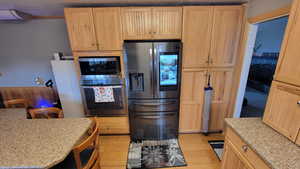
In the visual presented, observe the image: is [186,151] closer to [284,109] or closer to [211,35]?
[284,109]

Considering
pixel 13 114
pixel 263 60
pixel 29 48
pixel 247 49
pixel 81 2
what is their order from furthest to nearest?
pixel 263 60, pixel 29 48, pixel 247 49, pixel 81 2, pixel 13 114

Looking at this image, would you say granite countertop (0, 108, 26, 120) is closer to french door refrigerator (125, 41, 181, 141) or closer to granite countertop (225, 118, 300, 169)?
french door refrigerator (125, 41, 181, 141)

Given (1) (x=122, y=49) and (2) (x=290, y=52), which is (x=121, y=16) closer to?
(1) (x=122, y=49)

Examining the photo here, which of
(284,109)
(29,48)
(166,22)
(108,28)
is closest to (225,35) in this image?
(166,22)

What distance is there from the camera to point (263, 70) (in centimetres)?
394

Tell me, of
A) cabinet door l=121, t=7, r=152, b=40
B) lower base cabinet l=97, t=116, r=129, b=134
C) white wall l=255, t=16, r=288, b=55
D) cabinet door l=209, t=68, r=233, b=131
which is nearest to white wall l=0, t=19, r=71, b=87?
cabinet door l=121, t=7, r=152, b=40

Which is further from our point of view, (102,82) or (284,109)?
(102,82)

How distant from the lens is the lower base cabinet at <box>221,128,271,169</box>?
0.99m

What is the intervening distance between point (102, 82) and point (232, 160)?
6.66 ft

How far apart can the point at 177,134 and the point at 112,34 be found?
208 cm

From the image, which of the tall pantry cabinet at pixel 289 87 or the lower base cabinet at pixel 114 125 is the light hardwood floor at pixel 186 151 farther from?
the tall pantry cabinet at pixel 289 87

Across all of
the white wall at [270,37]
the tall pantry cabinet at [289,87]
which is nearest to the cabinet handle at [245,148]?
the tall pantry cabinet at [289,87]

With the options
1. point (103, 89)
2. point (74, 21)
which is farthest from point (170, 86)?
point (74, 21)

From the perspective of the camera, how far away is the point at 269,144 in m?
1.01
